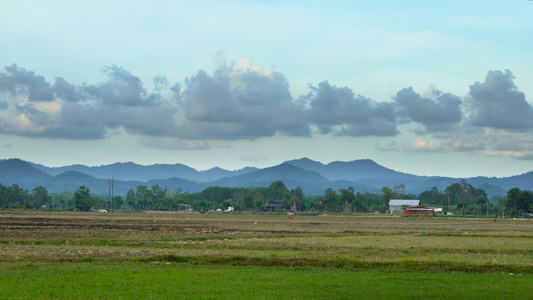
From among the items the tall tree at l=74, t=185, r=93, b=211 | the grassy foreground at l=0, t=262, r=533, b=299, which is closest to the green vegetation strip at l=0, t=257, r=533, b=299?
the grassy foreground at l=0, t=262, r=533, b=299

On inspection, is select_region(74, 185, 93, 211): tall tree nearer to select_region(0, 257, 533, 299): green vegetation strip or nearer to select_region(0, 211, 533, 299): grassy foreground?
select_region(0, 211, 533, 299): grassy foreground

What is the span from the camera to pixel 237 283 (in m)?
21.5

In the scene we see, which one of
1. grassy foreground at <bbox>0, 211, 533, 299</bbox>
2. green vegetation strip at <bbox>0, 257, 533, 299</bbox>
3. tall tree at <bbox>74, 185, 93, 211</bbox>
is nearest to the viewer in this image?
green vegetation strip at <bbox>0, 257, 533, 299</bbox>

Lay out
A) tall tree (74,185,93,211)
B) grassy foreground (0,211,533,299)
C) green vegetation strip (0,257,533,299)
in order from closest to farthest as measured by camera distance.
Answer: green vegetation strip (0,257,533,299) < grassy foreground (0,211,533,299) < tall tree (74,185,93,211)

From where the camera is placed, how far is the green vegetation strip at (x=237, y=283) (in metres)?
19.2

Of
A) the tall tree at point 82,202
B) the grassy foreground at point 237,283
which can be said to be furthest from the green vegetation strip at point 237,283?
the tall tree at point 82,202

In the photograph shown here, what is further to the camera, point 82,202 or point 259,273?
point 82,202

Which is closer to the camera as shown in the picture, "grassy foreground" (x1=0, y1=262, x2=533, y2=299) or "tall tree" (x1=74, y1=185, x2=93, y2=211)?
"grassy foreground" (x1=0, y1=262, x2=533, y2=299)

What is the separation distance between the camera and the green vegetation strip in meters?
19.2

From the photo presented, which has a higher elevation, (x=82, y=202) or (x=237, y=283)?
(x=237, y=283)

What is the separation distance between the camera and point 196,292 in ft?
64.2

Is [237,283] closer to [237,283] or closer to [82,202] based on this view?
[237,283]

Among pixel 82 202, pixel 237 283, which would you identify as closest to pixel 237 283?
pixel 237 283

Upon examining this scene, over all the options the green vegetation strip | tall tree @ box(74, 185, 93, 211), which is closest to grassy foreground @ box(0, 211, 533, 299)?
the green vegetation strip
